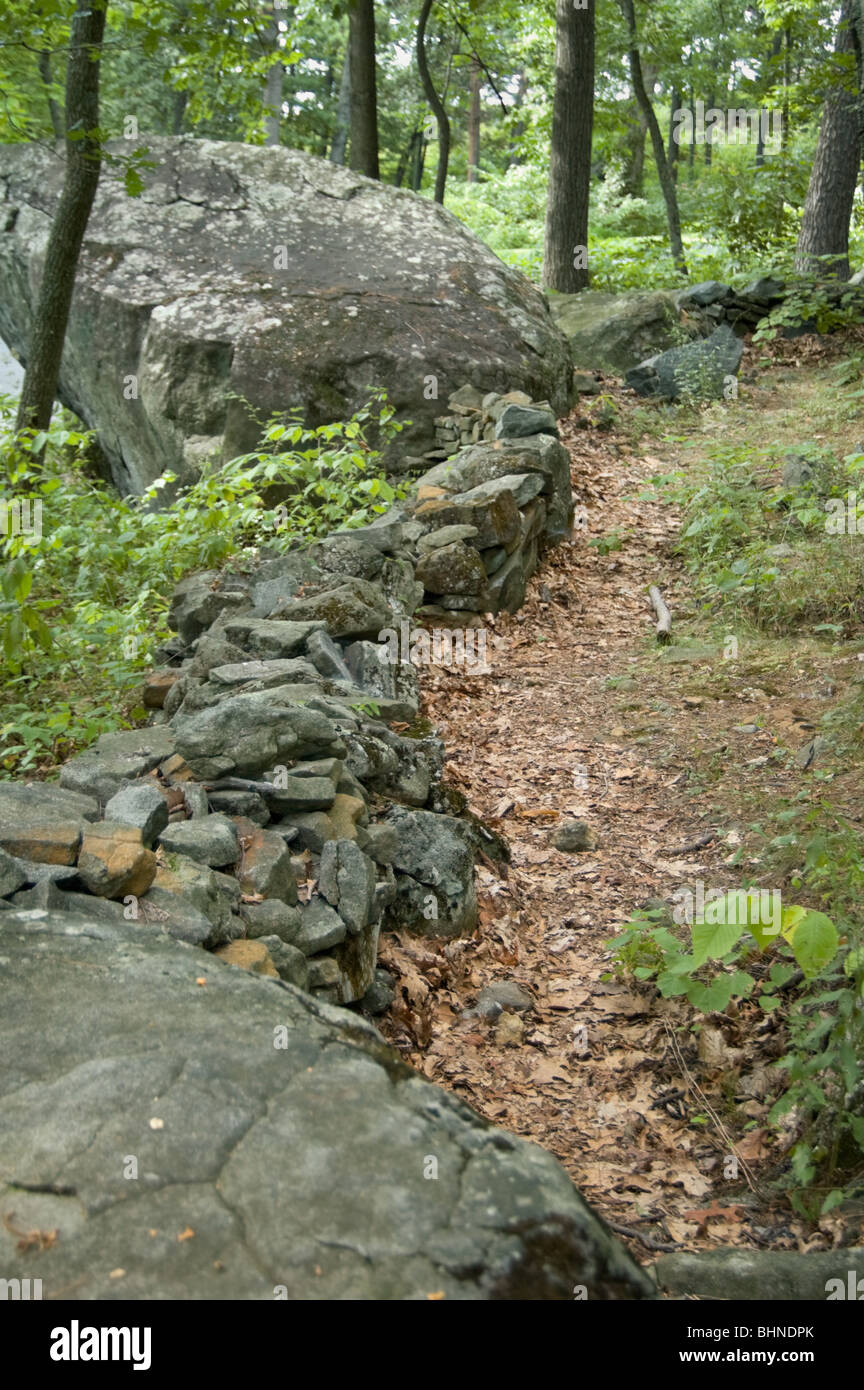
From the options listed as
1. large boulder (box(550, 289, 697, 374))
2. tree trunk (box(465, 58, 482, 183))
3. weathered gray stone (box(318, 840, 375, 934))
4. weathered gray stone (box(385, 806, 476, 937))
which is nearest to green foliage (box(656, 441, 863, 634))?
large boulder (box(550, 289, 697, 374))

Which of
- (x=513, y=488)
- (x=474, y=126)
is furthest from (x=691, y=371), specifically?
(x=474, y=126)

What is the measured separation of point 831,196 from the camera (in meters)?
12.3

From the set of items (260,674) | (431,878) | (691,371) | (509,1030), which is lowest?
(509,1030)

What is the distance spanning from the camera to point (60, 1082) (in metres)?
2.23

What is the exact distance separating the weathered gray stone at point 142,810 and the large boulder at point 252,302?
572 cm

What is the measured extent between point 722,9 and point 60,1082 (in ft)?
81.0

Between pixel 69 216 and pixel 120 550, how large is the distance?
2.74 metres

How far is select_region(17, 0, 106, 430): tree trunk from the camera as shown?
7.12 meters

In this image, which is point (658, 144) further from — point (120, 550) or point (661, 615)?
point (120, 550)

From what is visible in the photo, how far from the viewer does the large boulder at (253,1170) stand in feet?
5.83

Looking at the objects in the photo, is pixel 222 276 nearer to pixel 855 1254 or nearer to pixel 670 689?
pixel 670 689

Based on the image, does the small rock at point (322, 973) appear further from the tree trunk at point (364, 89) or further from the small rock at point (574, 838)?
the tree trunk at point (364, 89)

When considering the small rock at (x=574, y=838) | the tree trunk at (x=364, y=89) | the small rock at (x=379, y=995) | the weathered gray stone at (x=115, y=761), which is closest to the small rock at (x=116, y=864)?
the weathered gray stone at (x=115, y=761)

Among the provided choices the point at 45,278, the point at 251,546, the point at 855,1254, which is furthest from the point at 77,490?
the point at 855,1254
